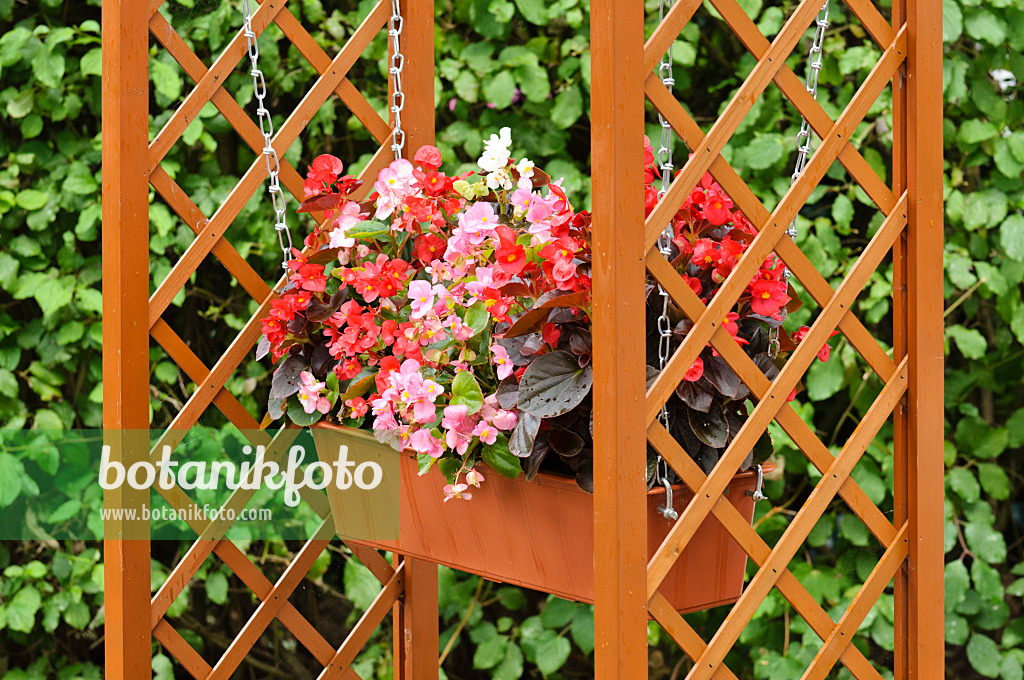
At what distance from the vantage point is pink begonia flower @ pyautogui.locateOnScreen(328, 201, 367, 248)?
1161 millimetres

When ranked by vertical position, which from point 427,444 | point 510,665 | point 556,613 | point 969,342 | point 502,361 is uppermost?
point 502,361

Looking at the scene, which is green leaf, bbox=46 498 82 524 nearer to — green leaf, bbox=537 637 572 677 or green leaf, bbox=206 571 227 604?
green leaf, bbox=206 571 227 604

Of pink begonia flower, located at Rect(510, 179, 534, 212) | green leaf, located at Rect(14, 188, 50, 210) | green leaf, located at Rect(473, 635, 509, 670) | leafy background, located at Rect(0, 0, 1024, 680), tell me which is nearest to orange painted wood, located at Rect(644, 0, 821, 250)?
pink begonia flower, located at Rect(510, 179, 534, 212)

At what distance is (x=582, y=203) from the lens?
1.92 metres

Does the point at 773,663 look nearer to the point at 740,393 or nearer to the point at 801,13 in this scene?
the point at 740,393

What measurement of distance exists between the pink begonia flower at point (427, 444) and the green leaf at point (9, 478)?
1251mm

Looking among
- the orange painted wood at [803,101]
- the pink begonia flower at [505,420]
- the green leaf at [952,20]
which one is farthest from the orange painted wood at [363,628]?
the green leaf at [952,20]

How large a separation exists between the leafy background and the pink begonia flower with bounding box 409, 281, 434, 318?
90cm

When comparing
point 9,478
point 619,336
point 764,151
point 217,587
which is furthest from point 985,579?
point 9,478

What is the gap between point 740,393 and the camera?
83 centimetres

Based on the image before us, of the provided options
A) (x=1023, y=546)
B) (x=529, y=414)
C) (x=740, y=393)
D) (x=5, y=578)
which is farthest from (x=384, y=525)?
(x=1023, y=546)

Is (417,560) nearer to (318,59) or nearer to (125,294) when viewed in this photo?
(125,294)

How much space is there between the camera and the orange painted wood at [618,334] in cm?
74

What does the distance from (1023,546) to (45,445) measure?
7.04 ft
